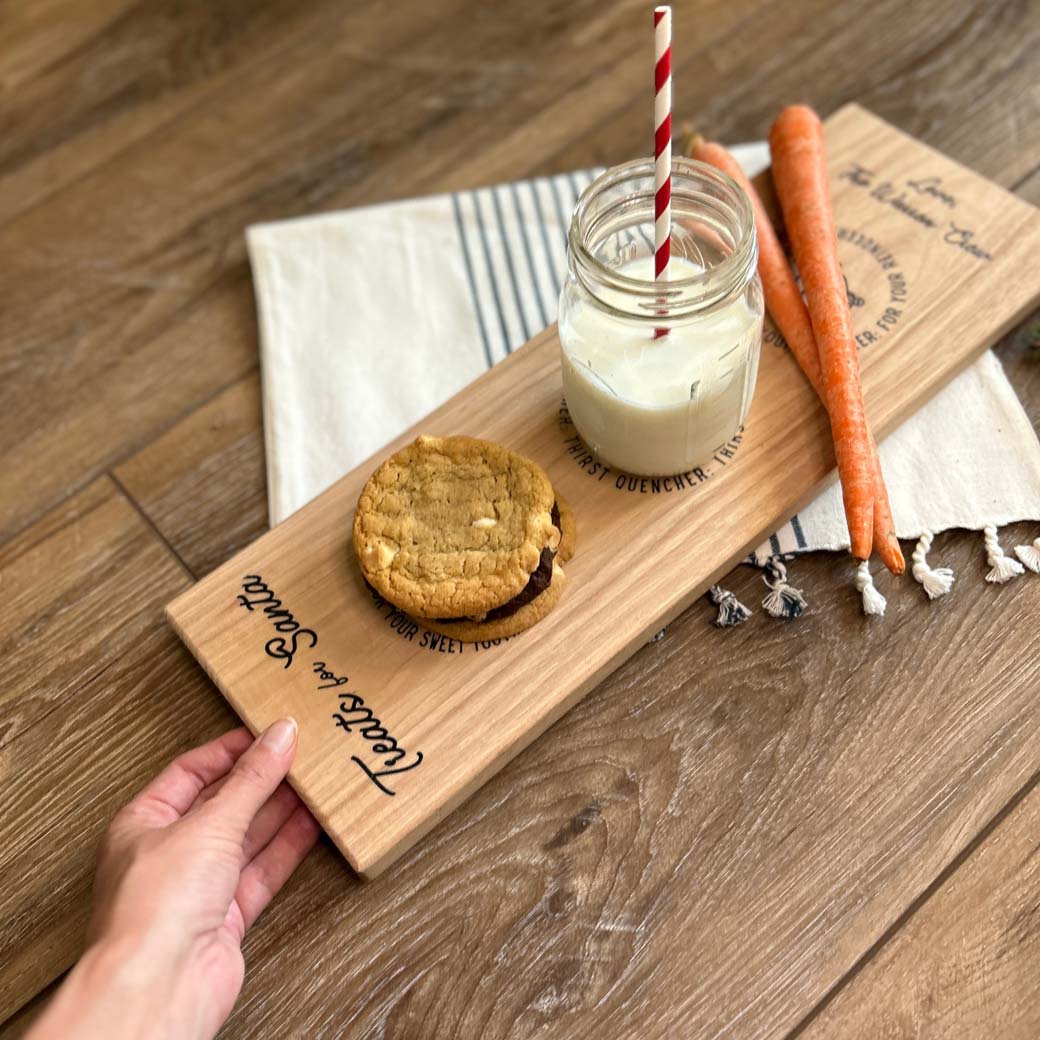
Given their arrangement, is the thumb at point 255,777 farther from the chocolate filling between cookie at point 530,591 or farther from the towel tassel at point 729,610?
the towel tassel at point 729,610

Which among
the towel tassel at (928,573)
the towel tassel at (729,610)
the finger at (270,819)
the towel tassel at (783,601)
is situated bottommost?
the towel tassel at (928,573)

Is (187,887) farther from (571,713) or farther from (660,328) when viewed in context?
(660,328)

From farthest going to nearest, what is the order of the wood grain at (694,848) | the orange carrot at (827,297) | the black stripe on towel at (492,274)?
the black stripe on towel at (492,274)
the orange carrot at (827,297)
the wood grain at (694,848)

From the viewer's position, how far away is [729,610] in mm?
999

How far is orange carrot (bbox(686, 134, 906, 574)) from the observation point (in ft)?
3.20

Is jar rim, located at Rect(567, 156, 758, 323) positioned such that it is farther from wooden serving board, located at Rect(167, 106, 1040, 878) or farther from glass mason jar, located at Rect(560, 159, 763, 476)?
wooden serving board, located at Rect(167, 106, 1040, 878)

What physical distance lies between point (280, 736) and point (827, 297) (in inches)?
24.2

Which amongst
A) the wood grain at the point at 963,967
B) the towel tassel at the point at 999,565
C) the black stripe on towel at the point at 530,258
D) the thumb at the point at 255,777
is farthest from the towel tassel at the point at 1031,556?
the thumb at the point at 255,777

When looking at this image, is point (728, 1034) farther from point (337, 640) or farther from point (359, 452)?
point (359, 452)

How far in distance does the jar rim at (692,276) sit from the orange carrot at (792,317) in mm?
77

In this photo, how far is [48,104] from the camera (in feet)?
4.91

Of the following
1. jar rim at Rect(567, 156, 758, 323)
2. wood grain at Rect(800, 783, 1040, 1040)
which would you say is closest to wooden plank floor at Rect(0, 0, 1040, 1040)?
wood grain at Rect(800, 783, 1040, 1040)

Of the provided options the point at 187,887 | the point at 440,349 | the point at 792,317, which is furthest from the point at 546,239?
the point at 187,887

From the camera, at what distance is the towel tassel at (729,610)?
1.00m
